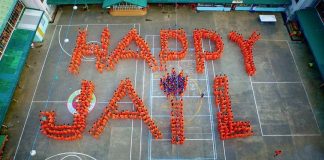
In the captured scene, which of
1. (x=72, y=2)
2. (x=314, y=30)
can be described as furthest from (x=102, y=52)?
(x=314, y=30)

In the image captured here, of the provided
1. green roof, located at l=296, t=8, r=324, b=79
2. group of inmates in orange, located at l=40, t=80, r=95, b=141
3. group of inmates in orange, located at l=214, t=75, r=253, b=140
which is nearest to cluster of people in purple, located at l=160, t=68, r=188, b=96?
group of inmates in orange, located at l=214, t=75, r=253, b=140

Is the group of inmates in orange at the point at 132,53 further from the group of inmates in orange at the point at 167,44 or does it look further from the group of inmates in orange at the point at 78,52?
the group of inmates in orange at the point at 78,52

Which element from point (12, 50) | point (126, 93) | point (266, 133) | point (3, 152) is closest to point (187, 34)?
point (126, 93)

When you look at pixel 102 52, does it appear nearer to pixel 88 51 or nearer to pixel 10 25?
pixel 88 51

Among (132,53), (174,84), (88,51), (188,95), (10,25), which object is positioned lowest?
(188,95)

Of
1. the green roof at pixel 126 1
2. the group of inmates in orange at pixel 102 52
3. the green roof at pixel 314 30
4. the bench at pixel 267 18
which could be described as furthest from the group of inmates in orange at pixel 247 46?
the group of inmates in orange at pixel 102 52

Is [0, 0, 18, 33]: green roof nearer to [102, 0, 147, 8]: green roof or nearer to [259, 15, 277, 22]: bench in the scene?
[102, 0, 147, 8]: green roof

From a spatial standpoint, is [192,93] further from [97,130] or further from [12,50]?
[12,50]
